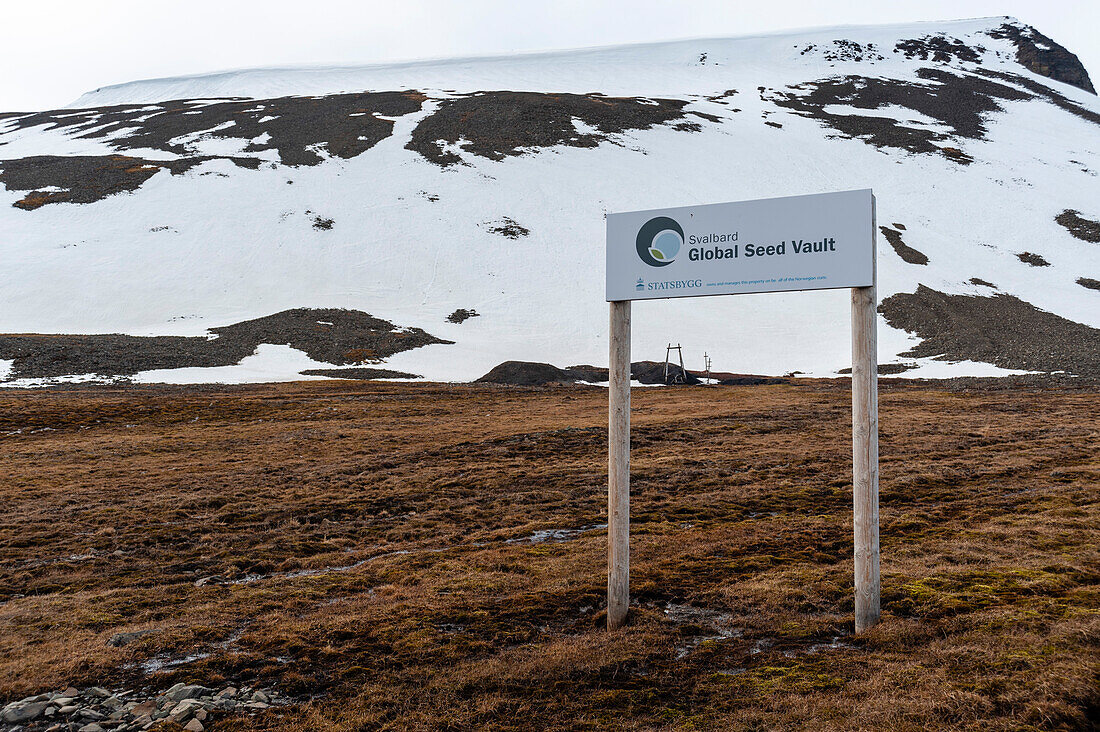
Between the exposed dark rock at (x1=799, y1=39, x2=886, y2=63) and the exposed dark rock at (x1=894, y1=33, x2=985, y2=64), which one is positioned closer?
the exposed dark rock at (x1=894, y1=33, x2=985, y2=64)

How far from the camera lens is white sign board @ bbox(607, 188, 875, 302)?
25.8 ft

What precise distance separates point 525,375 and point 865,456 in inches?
1833

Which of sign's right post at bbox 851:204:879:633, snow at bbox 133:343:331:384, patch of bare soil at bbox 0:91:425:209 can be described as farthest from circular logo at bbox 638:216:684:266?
patch of bare soil at bbox 0:91:425:209

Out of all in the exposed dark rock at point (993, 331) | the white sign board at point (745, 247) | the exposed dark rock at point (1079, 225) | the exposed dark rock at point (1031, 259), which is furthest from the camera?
the exposed dark rock at point (1079, 225)

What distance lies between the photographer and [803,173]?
4107 inches

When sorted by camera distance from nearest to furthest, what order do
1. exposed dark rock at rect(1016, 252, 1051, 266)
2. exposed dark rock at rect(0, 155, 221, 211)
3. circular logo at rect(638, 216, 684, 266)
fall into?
circular logo at rect(638, 216, 684, 266) < exposed dark rock at rect(1016, 252, 1051, 266) < exposed dark rock at rect(0, 155, 221, 211)

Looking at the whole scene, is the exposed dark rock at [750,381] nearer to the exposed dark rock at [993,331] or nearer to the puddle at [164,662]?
the exposed dark rock at [993,331]

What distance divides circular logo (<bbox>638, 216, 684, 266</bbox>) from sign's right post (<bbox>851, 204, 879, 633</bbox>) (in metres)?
2.10

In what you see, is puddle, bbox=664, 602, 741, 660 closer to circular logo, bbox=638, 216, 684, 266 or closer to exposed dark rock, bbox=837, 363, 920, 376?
circular logo, bbox=638, 216, 684, 266

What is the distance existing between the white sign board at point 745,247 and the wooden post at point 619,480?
0.62 m

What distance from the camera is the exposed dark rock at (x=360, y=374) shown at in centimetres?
5469

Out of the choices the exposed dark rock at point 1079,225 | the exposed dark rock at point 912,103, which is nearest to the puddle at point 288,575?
the exposed dark rock at point 1079,225

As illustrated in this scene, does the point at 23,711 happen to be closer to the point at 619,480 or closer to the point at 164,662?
the point at 164,662

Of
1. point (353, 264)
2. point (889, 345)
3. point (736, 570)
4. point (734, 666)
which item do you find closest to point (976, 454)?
point (736, 570)
